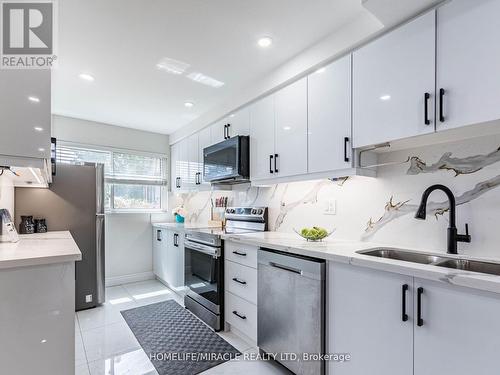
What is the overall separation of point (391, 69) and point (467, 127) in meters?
0.54

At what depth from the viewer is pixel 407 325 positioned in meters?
1.26

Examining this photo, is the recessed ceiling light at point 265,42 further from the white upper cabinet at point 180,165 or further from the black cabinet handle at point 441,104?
the white upper cabinet at point 180,165

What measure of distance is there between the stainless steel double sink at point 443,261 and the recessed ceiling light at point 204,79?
207 centimetres

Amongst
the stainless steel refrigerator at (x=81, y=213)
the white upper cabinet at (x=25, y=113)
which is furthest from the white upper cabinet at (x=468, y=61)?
the stainless steel refrigerator at (x=81, y=213)

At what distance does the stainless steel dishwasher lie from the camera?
1.64 m

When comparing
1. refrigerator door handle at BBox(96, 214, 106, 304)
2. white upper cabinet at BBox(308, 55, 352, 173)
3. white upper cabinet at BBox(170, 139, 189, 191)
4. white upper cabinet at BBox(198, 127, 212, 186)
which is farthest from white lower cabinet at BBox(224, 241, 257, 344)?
white upper cabinet at BBox(170, 139, 189, 191)

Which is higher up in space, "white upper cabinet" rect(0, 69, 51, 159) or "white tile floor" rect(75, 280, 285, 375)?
"white upper cabinet" rect(0, 69, 51, 159)

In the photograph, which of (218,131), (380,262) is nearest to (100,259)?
(218,131)

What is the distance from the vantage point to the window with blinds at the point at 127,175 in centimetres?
386

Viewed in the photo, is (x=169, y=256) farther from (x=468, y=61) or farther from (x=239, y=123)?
(x=468, y=61)

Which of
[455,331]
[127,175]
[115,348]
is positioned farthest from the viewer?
[127,175]

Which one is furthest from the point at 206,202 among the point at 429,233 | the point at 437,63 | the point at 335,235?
the point at 437,63

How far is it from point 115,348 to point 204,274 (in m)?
0.95

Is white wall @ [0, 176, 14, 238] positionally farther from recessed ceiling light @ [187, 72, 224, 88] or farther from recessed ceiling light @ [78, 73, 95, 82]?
recessed ceiling light @ [187, 72, 224, 88]
